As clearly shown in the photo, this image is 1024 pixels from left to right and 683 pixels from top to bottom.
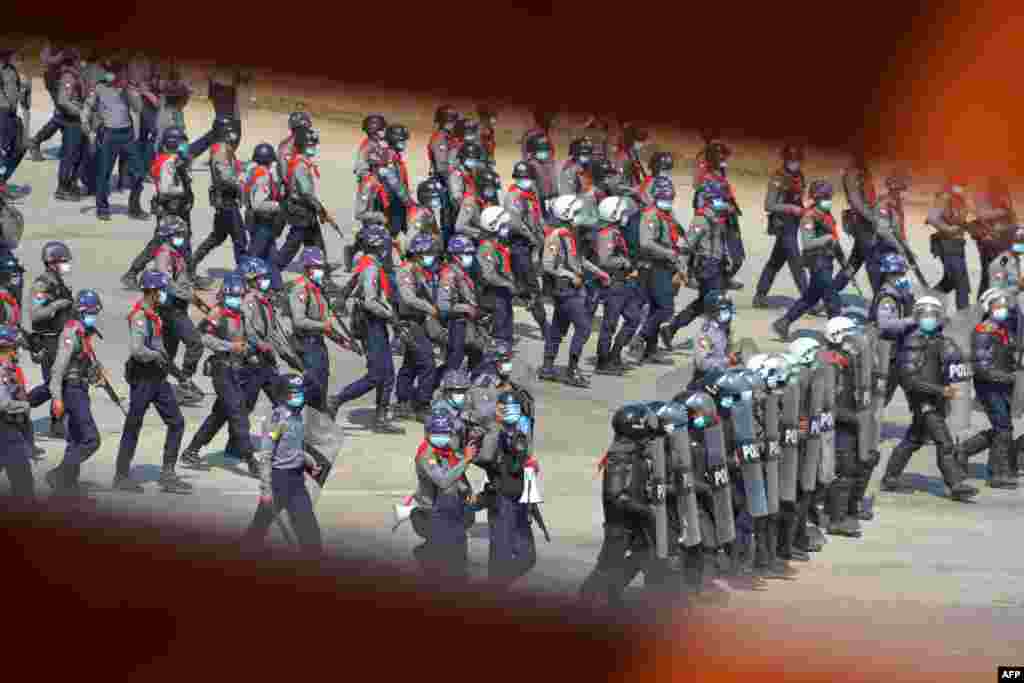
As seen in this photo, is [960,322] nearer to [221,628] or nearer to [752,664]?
[752,664]

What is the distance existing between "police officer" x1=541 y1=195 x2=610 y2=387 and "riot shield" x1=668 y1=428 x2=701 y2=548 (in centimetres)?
511

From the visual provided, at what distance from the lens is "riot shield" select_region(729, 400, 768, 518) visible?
1120 centimetres

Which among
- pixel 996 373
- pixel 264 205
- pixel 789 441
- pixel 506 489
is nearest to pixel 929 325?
pixel 996 373

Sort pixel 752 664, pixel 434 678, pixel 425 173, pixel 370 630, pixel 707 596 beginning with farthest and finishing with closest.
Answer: pixel 425 173 < pixel 707 596 < pixel 752 664 < pixel 370 630 < pixel 434 678

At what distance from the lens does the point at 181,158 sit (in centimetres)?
1552

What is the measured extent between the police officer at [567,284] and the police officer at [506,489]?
510cm

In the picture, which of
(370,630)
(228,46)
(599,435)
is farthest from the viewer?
(599,435)

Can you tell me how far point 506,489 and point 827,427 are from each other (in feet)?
9.60

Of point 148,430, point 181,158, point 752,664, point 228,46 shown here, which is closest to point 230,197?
point 181,158

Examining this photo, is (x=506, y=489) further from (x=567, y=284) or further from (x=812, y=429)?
(x=567, y=284)

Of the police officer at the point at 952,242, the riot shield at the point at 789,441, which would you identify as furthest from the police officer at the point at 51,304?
the police officer at the point at 952,242

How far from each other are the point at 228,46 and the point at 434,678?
540cm

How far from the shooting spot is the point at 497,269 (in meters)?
15.3

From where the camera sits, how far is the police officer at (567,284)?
615 inches
